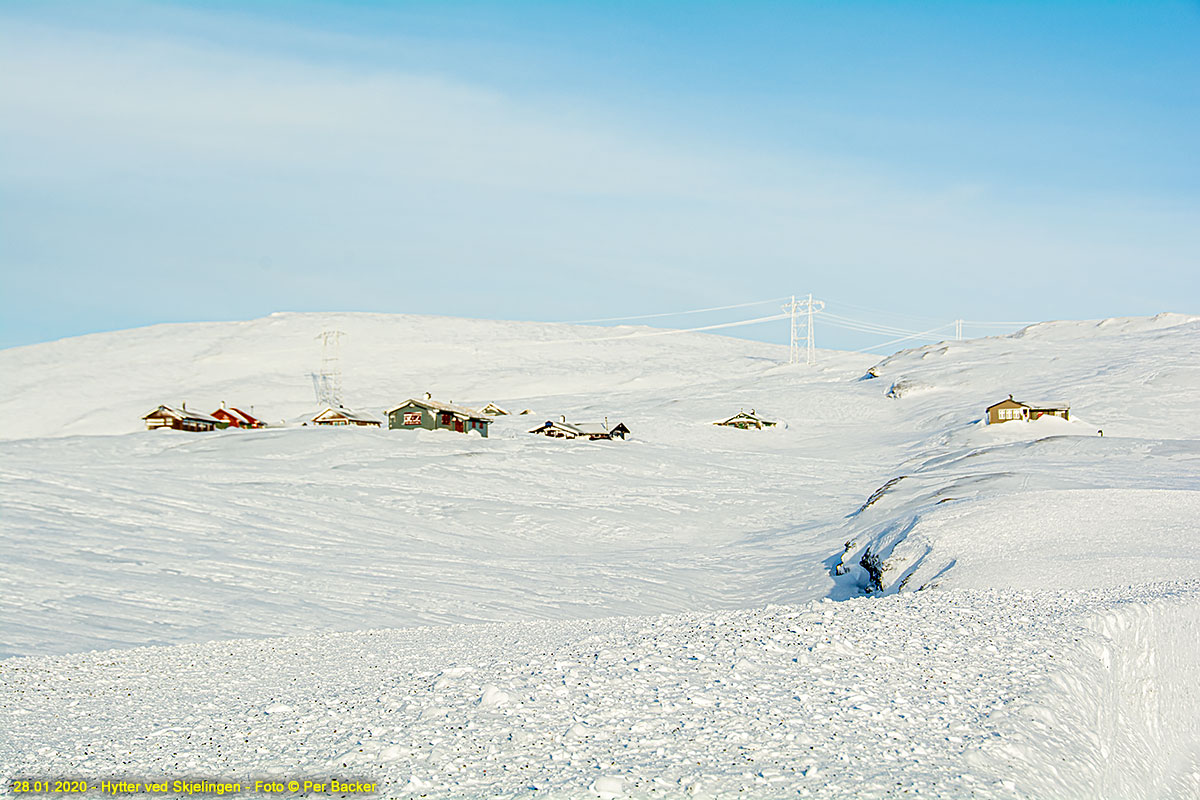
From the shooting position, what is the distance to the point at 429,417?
81938 millimetres

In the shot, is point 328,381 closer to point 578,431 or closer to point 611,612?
point 578,431

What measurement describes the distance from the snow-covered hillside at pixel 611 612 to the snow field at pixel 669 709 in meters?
0.06

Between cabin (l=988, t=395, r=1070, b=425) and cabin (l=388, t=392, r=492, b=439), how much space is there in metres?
45.7

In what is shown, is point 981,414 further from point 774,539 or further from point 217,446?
point 217,446

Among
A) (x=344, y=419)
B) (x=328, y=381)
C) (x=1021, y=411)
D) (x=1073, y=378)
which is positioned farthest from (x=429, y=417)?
(x=1073, y=378)

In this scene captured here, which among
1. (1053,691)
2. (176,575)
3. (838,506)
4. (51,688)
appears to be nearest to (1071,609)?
(1053,691)

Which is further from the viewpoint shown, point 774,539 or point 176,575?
point 774,539

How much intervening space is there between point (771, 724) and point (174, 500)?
36742 millimetres

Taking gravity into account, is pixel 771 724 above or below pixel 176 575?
above

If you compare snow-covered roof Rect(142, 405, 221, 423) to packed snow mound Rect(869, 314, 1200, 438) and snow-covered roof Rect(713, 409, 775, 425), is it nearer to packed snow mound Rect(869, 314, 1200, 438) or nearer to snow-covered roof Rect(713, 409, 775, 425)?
snow-covered roof Rect(713, 409, 775, 425)

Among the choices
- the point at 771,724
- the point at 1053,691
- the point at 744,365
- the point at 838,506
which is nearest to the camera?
the point at 771,724

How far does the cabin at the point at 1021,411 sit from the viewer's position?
85.3 m

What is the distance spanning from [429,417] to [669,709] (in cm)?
7321

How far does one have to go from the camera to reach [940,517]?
32.3 metres
